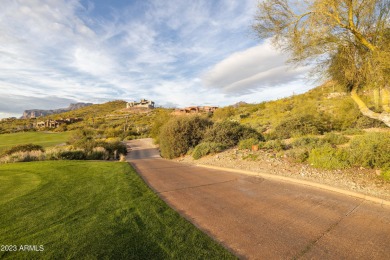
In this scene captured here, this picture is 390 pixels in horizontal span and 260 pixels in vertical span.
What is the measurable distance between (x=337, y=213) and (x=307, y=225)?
1087mm

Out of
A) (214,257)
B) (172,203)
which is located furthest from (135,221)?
(214,257)

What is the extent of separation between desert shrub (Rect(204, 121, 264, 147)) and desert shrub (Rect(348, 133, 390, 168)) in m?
7.17

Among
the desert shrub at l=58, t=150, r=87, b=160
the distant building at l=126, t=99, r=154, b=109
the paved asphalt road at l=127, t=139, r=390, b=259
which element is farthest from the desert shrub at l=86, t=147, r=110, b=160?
the distant building at l=126, t=99, r=154, b=109

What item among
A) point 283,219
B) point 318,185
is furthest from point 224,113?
point 283,219

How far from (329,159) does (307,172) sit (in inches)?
42.0

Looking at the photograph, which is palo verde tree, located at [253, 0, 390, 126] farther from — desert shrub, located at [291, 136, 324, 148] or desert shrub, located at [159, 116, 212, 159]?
desert shrub, located at [159, 116, 212, 159]

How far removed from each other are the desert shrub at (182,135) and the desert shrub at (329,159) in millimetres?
8816

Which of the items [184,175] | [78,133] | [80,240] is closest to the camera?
[80,240]

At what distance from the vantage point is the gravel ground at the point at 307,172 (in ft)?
19.5

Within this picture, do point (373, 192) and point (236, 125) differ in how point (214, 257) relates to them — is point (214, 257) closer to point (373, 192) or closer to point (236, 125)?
point (373, 192)

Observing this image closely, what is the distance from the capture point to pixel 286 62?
26.5 ft

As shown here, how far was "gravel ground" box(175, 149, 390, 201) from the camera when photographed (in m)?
5.95

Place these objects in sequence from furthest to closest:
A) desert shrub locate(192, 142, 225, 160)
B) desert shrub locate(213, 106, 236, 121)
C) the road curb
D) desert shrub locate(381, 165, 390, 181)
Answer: desert shrub locate(213, 106, 236, 121) < desert shrub locate(192, 142, 225, 160) < desert shrub locate(381, 165, 390, 181) < the road curb

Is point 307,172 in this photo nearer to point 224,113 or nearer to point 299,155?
point 299,155
